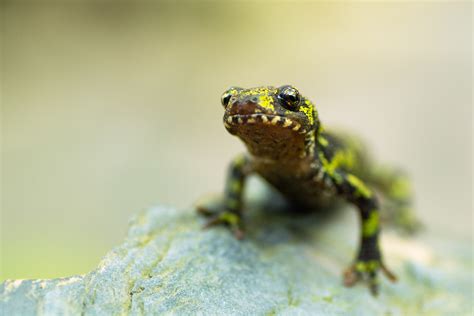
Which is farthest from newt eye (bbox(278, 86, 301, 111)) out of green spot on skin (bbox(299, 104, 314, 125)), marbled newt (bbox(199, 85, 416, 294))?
green spot on skin (bbox(299, 104, 314, 125))

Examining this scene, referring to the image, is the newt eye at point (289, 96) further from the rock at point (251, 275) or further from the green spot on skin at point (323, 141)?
the rock at point (251, 275)

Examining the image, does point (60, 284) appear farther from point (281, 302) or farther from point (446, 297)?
point (446, 297)

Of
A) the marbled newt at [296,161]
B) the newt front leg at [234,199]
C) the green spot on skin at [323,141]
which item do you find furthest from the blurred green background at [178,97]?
the green spot on skin at [323,141]

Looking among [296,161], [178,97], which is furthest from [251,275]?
[178,97]

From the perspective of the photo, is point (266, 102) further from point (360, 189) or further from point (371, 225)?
point (371, 225)

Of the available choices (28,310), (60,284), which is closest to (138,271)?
(60,284)
